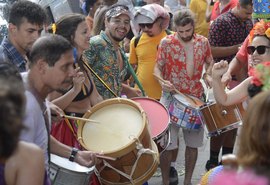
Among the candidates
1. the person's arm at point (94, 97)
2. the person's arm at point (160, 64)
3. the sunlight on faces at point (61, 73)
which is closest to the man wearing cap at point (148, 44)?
the person's arm at point (160, 64)

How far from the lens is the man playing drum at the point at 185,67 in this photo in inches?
215

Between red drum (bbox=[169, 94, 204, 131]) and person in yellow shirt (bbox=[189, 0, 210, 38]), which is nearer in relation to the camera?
red drum (bbox=[169, 94, 204, 131])

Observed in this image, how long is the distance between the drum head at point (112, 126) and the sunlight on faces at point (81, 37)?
57 cm

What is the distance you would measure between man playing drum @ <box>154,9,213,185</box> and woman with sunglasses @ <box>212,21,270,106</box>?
3.59ft

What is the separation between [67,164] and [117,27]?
6.40 ft

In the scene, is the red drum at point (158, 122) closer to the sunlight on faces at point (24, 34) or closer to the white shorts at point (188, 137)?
the white shorts at point (188, 137)

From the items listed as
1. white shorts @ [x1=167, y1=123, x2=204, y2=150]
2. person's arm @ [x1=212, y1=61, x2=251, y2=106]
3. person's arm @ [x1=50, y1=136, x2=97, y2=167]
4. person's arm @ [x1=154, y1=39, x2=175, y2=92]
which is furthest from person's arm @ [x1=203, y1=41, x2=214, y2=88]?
person's arm @ [x1=50, y1=136, x2=97, y2=167]

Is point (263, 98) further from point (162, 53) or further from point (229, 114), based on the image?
point (162, 53)

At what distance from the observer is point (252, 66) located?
432 centimetres

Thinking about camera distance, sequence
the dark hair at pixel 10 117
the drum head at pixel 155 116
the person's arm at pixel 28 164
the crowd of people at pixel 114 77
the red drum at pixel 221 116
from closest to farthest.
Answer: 1. the dark hair at pixel 10 117
2. the crowd of people at pixel 114 77
3. the person's arm at pixel 28 164
4. the drum head at pixel 155 116
5. the red drum at pixel 221 116

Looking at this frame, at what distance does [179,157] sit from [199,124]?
117 cm

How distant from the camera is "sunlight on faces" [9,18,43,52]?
4.24 m

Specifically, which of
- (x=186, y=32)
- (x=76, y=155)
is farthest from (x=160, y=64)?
(x=76, y=155)

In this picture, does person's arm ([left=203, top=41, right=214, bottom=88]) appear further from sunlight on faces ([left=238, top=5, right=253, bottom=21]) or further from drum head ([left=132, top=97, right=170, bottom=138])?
drum head ([left=132, top=97, right=170, bottom=138])
